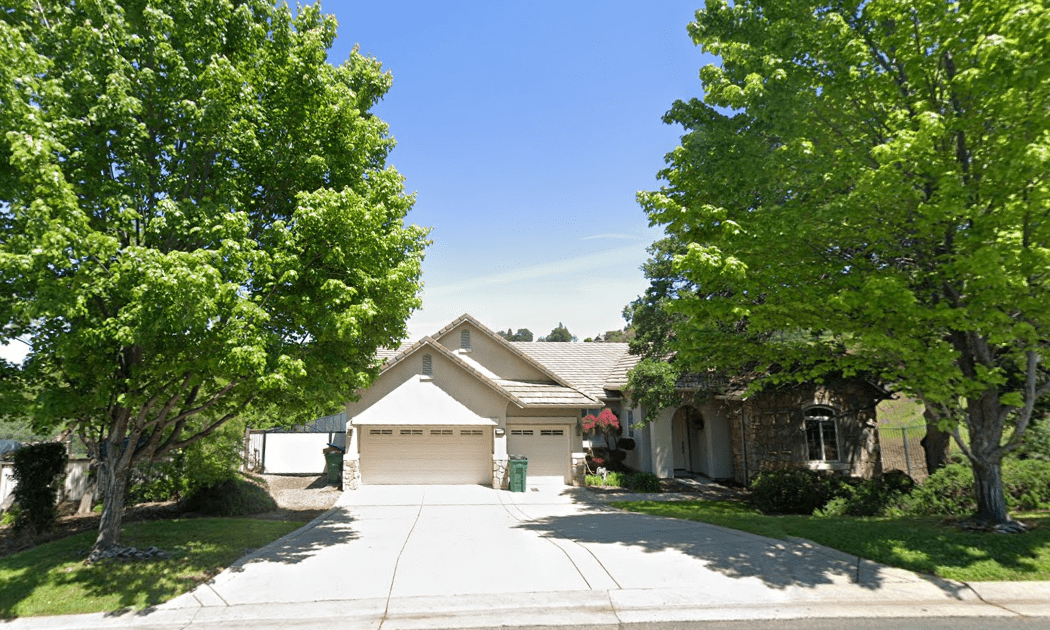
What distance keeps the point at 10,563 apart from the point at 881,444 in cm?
2399

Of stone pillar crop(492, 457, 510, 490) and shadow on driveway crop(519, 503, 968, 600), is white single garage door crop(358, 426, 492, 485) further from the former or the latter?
shadow on driveway crop(519, 503, 968, 600)

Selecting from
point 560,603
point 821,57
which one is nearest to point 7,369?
point 560,603

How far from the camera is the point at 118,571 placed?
28.7ft

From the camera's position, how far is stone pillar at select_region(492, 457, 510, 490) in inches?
730

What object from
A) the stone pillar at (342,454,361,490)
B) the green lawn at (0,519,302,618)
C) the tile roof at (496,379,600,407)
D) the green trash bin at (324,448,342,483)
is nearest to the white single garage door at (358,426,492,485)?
the stone pillar at (342,454,361,490)

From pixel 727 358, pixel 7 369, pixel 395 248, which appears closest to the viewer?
pixel 7 369

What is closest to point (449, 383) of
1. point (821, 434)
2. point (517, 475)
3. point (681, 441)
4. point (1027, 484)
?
point (517, 475)

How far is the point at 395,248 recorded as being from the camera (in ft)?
32.8

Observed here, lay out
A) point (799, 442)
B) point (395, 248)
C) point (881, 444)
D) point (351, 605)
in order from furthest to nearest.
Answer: point (881, 444) → point (799, 442) → point (395, 248) → point (351, 605)

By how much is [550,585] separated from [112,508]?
772cm

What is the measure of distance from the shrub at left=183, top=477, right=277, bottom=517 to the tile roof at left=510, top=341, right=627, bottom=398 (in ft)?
39.6

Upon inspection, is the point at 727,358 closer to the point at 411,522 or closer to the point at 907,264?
the point at 907,264

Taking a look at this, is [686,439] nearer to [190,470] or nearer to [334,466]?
[334,466]

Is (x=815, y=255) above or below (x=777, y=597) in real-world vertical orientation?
above
